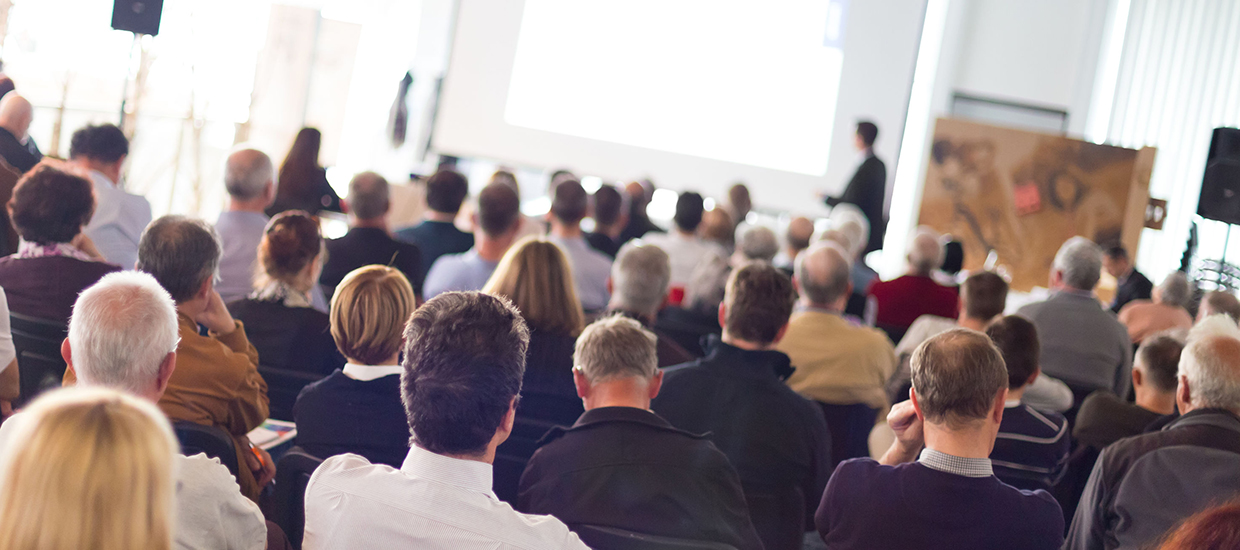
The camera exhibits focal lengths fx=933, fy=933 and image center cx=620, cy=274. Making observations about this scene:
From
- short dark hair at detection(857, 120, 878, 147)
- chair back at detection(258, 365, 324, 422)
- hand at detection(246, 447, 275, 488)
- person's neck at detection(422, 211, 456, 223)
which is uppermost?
short dark hair at detection(857, 120, 878, 147)

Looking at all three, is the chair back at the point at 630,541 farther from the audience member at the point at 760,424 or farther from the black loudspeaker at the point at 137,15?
the black loudspeaker at the point at 137,15

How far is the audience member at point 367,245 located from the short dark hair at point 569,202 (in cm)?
78

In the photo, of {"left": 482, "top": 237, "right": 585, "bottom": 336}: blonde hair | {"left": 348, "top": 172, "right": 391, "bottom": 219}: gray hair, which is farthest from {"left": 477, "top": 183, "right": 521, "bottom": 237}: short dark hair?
{"left": 482, "top": 237, "right": 585, "bottom": 336}: blonde hair

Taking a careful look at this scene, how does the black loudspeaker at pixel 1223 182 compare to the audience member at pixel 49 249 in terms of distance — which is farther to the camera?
the black loudspeaker at pixel 1223 182

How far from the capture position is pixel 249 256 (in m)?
3.69

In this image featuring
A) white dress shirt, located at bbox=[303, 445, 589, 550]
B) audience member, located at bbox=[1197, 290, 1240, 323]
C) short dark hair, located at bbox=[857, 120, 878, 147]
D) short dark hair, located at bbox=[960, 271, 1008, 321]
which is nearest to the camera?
white dress shirt, located at bbox=[303, 445, 589, 550]

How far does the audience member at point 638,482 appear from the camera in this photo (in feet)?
5.75

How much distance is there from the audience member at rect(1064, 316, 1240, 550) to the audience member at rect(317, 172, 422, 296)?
2.60 metres

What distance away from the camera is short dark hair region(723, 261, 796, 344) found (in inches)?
105

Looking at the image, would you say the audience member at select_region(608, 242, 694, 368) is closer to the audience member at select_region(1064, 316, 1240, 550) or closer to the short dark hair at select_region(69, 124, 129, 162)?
the audience member at select_region(1064, 316, 1240, 550)

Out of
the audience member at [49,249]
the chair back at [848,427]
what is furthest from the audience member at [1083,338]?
the audience member at [49,249]

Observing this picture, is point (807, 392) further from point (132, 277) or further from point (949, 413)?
point (132, 277)

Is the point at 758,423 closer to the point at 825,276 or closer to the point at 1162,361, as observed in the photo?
the point at 825,276

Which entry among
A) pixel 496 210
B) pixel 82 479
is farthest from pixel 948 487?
pixel 496 210
